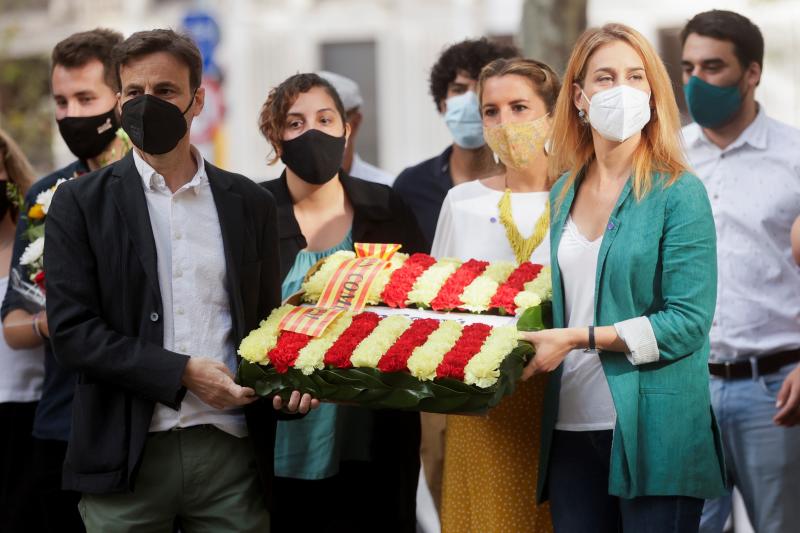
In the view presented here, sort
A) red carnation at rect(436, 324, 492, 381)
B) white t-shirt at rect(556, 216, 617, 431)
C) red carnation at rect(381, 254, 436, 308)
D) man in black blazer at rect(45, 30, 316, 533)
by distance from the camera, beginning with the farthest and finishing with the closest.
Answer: red carnation at rect(381, 254, 436, 308) < white t-shirt at rect(556, 216, 617, 431) < man in black blazer at rect(45, 30, 316, 533) < red carnation at rect(436, 324, 492, 381)

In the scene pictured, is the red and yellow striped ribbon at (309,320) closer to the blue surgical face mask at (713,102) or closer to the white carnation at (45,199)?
the white carnation at (45,199)

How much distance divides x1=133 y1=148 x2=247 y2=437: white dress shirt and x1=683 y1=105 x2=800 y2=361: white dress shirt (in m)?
2.20

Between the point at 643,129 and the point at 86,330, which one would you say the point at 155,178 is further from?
the point at 643,129

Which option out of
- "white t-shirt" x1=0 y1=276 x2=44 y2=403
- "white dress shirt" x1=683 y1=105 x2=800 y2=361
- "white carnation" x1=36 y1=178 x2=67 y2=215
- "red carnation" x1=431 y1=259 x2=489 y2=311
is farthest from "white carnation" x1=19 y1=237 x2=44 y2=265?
"white dress shirt" x1=683 y1=105 x2=800 y2=361

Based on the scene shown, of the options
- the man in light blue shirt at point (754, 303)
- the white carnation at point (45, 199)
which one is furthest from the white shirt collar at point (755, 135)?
the white carnation at point (45, 199)

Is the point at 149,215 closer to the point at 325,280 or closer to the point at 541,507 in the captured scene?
the point at 325,280

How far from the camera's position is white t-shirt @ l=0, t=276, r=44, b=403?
5.19 meters

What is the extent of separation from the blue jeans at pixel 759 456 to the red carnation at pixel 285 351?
79.0 inches

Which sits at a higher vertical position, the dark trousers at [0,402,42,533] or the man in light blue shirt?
the man in light blue shirt

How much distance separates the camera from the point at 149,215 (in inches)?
153

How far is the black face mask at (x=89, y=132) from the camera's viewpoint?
4.94m

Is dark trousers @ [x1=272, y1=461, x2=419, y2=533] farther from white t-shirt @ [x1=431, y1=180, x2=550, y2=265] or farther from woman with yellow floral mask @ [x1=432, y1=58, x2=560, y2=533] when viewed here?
white t-shirt @ [x1=431, y1=180, x2=550, y2=265]

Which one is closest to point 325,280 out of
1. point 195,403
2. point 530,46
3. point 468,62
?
point 195,403

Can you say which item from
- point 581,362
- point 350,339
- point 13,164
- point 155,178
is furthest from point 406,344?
point 13,164
